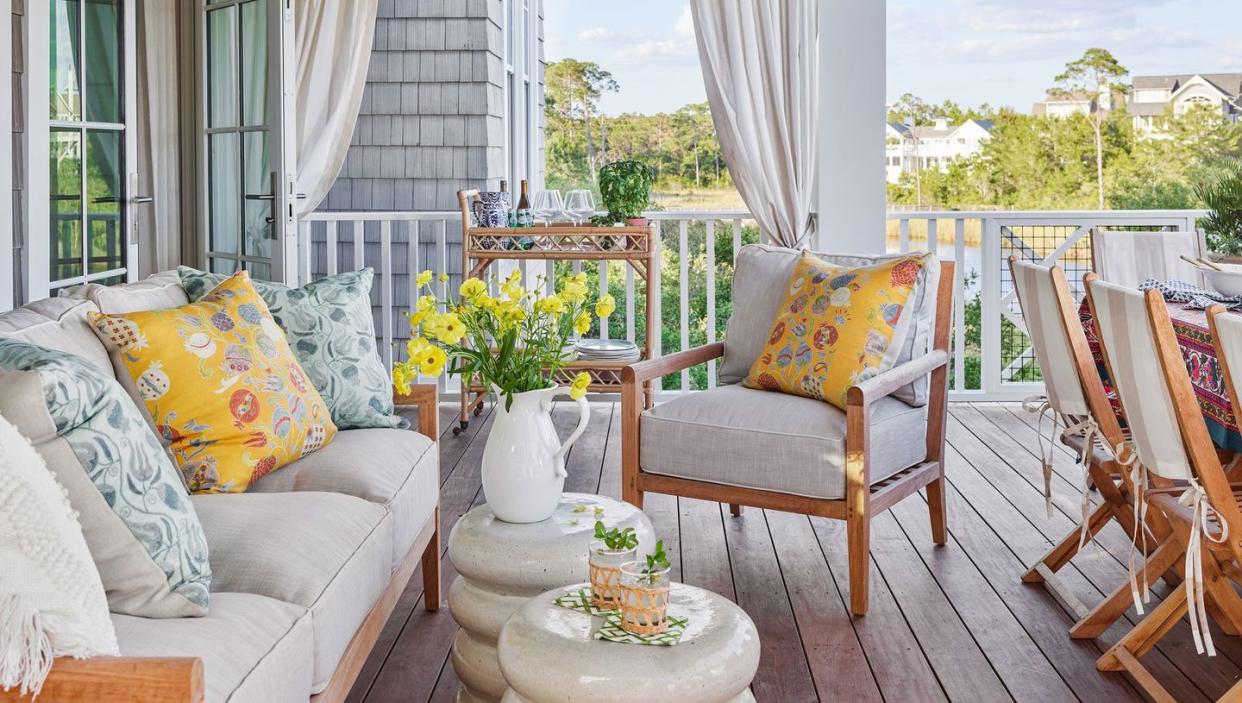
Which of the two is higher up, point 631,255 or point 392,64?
point 392,64

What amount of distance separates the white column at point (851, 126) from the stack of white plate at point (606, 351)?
97cm

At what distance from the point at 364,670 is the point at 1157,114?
12.2 m

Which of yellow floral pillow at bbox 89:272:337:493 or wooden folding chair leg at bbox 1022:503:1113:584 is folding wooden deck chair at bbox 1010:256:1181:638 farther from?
yellow floral pillow at bbox 89:272:337:493

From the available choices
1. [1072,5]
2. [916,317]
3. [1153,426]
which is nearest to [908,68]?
[1072,5]

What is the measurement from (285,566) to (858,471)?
5.28ft

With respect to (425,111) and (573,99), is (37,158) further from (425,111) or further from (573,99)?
(573,99)

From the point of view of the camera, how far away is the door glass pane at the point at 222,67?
4.90 meters

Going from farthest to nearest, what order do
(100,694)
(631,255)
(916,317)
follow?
(631,255) < (916,317) < (100,694)

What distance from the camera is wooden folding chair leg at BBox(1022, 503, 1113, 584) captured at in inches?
126

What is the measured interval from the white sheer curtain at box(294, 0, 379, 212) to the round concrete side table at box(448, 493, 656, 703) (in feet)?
11.7

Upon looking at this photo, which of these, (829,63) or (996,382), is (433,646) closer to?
(829,63)

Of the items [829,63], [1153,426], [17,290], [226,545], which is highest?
[829,63]

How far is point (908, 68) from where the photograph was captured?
1278 centimetres

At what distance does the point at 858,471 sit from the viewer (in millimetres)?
3086
